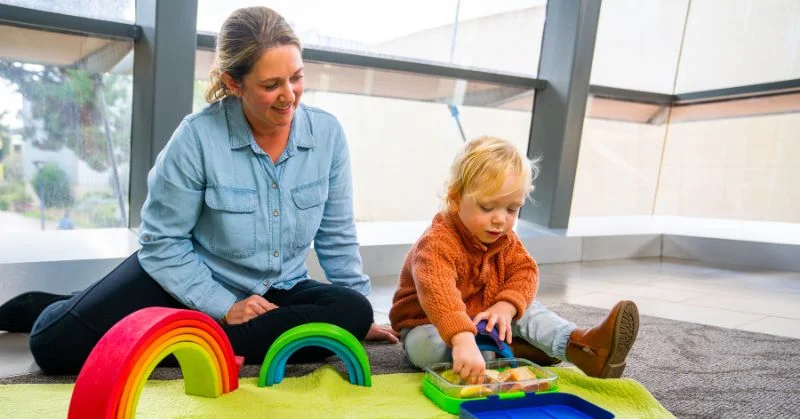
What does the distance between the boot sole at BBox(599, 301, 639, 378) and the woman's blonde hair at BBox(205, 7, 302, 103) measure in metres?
0.88

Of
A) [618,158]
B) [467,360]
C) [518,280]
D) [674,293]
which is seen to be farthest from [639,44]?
[467,360]

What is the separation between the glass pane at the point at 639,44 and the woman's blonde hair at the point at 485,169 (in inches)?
87.9

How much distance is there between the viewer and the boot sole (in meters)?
1.24

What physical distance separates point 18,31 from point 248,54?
1139mm

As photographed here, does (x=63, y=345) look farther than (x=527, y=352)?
No

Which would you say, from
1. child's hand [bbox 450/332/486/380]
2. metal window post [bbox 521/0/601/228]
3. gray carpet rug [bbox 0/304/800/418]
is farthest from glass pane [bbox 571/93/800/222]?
child's hand [bbox 450/332/486/380]

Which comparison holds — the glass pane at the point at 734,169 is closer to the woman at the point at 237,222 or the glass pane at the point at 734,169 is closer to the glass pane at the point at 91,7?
the woman at the point at 237,222

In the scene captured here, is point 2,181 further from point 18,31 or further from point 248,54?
point 248,54

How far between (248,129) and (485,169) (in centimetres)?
53

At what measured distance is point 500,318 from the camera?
132 cm

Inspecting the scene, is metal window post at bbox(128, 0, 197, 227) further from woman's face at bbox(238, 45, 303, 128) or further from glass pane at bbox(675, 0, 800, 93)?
glass pane at bbox(675, 0, 800, 93)

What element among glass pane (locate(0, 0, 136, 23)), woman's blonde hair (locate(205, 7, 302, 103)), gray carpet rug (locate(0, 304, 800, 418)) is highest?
glass pane (locate(0, 0, 136, 23))

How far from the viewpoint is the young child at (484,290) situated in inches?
49.3

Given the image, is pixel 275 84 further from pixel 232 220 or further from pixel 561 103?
pixel 561 103
